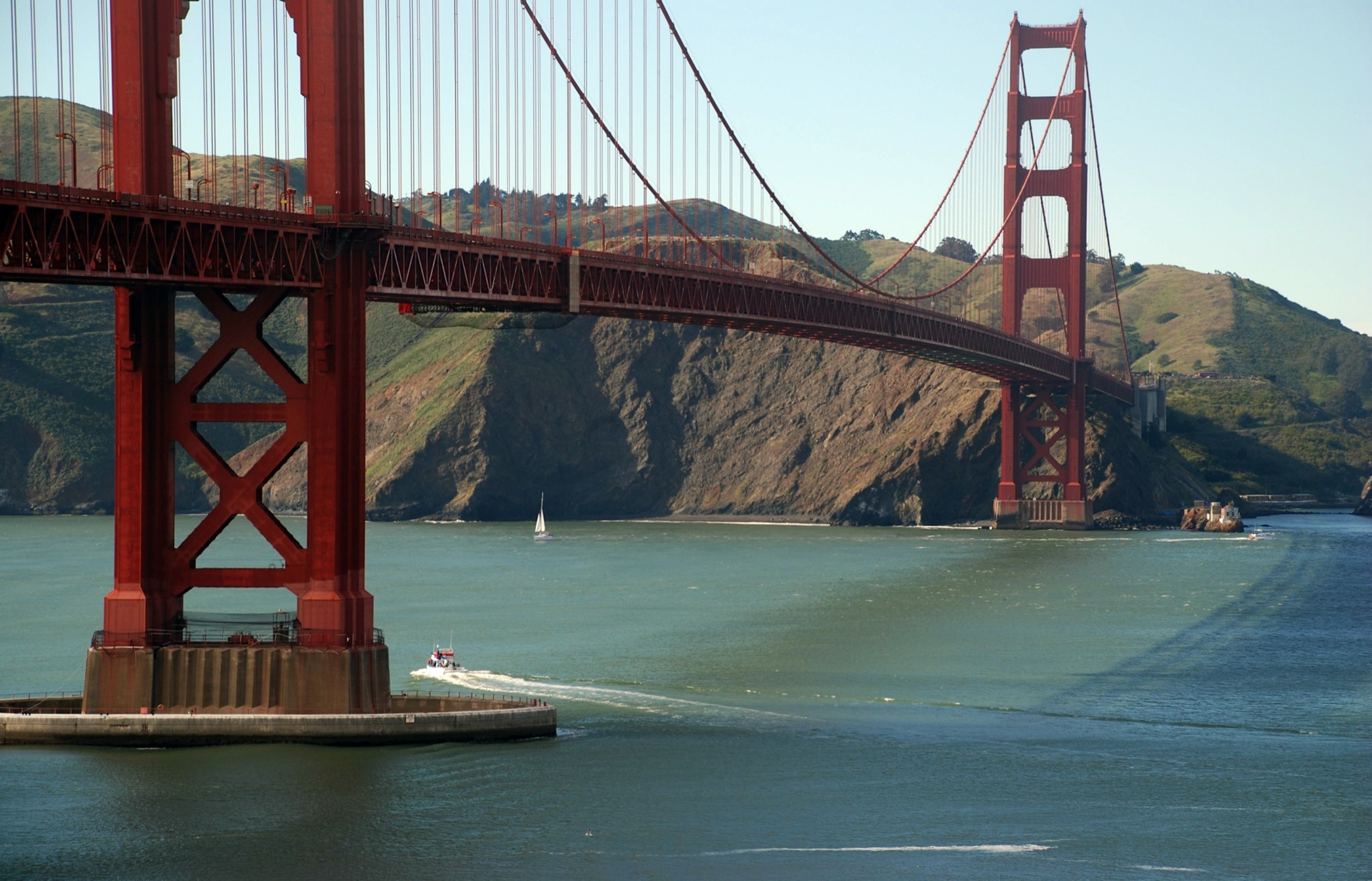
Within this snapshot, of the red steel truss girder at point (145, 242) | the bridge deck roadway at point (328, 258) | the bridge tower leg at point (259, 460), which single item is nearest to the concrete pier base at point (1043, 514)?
the bridge deck roadway at point (328, 258)

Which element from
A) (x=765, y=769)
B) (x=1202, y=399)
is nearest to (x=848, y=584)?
(x=765, y=769)

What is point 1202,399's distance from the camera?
14562 cm

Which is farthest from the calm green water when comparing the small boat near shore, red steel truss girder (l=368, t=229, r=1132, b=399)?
red steel truss girder (l=368, t=229, r=1132, b=399)

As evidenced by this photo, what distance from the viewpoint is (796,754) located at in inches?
1351

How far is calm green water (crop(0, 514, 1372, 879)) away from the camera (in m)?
27.3

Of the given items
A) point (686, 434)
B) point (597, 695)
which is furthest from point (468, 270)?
point (686, 434)

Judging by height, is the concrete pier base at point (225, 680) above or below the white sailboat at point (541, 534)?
below

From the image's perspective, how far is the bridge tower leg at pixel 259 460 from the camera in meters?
33.2

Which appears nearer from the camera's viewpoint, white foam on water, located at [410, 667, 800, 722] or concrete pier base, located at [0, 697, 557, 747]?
concrete pier base, located at [0, 697, 557, 747]

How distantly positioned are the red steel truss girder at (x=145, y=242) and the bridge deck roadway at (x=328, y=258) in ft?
0.07

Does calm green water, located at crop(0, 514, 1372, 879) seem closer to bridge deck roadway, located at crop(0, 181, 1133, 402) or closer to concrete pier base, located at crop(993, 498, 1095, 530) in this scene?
bridge deck roadway, located at crop(0, 181, 1133, 402)

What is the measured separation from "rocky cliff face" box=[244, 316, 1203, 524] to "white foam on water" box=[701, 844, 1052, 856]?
85081mm

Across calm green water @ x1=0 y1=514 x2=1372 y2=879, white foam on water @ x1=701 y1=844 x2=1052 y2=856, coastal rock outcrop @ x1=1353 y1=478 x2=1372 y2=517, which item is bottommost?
white foam on water @ x1=701 y1=844 x2=1052 y2=856

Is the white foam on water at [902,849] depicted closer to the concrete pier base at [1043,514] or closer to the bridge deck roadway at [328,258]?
the bridge deck roadway at [328,258]
